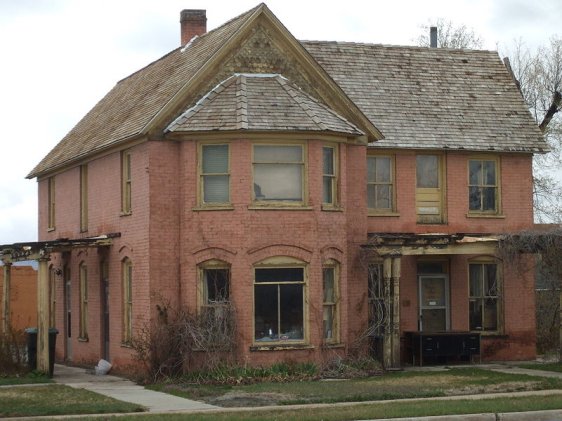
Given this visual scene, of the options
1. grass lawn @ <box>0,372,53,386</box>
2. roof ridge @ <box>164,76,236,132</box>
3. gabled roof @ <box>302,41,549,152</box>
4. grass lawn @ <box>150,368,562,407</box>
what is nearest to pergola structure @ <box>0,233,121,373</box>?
grass lawn @ <box>0,372,53,386</box>

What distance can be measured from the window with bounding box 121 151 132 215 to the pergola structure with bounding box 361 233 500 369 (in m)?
5.67

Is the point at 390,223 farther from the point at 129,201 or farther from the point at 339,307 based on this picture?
the point at 129,201

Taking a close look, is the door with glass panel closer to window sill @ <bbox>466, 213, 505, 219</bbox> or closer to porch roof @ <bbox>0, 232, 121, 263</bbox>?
window sill @ <bbox>466, 213, 505, 219</bbox>

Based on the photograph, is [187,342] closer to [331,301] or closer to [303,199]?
[331,301]

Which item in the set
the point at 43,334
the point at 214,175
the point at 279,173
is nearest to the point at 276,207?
the point at 279,173

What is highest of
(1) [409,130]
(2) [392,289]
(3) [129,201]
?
(1) [409,130]

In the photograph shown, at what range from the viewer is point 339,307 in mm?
25844

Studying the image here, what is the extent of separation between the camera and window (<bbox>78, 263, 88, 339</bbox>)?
3056 cm

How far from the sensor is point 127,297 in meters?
27.2

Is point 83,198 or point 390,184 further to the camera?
point 83,198

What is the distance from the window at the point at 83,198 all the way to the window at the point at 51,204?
3.30 m

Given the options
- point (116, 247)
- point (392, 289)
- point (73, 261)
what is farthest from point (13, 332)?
point (392, 289)

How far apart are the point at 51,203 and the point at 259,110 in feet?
36.4

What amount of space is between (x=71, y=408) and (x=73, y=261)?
42.4 feet
